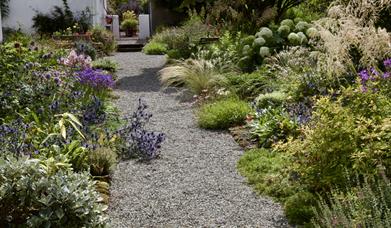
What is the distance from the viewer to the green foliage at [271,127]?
5930 millimetres

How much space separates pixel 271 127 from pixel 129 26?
23747mm

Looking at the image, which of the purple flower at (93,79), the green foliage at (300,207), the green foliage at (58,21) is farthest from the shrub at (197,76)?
the green foliage at (58,21)

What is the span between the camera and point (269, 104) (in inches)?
282

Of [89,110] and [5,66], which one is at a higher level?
[5,66]

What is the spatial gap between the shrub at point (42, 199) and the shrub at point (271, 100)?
4.18m

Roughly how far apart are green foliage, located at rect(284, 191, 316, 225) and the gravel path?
8 cm

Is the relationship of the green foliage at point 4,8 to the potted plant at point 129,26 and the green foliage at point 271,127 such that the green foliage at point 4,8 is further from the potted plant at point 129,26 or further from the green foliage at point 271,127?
the green foliage at point 271,127

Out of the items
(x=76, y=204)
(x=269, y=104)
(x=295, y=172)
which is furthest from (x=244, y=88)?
(x=76, y=204)

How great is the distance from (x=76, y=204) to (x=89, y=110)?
3.56m

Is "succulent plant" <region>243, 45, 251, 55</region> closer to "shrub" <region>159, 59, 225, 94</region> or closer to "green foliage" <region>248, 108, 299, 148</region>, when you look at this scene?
"shrub" <region>159, 59, 225, 94</region>

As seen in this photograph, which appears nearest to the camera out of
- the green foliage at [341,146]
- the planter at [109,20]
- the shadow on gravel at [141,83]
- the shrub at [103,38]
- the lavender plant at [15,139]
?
the green foliage at [341,146]

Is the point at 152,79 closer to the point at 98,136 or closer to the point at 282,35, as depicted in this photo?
the point at 282,35

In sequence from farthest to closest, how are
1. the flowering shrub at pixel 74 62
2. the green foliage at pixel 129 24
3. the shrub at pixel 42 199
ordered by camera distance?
the green foliage at pixel 129 24, the flowering shrub at pixel 74 62, the shrub at pixel 42 199

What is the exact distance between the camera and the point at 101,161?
16.5ft
